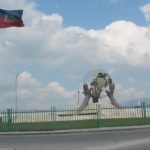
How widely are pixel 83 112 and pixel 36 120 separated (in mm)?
9119

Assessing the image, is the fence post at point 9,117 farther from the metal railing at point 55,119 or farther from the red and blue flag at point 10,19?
the red and blue flag at point 10,19

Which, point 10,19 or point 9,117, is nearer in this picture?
point 10,19

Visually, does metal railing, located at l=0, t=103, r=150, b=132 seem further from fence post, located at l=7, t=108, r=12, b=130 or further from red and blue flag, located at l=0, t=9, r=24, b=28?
red and blue flag, located at l=0, t=9, r=24, b=28

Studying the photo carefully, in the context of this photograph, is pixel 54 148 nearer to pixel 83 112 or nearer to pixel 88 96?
pixel 83 112

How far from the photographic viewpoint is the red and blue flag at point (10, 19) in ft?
71.4

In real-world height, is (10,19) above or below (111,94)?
above

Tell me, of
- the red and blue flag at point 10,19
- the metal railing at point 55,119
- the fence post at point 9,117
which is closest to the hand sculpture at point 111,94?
the metal railing at point 55,119

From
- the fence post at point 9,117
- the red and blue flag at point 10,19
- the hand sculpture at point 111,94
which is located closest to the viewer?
the red and blue flag at point 10,19

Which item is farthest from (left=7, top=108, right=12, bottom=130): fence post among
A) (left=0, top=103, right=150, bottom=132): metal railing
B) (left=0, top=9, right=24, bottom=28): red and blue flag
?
(left=0, top=9, right=24, bottom=28): red and blue flag

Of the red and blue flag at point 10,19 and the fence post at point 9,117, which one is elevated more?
the red and blue flag at point 10,19

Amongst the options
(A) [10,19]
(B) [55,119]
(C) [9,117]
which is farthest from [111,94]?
(A) [10,19]

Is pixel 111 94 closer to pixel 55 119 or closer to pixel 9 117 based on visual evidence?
pixel 55 119

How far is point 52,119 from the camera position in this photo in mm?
46938

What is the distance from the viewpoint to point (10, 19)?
22.0m
